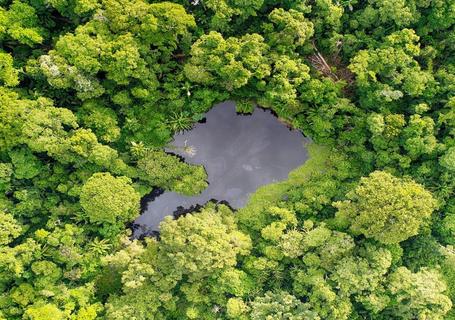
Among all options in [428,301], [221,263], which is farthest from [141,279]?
[428,301]

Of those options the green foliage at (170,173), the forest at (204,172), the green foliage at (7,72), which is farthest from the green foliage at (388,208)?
the green foliage at (7,72)

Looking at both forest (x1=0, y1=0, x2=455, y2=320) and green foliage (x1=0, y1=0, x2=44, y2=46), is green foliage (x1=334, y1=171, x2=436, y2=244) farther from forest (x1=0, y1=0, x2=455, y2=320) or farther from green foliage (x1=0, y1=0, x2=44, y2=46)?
green foliage (x1=0, y1=0, x2=44, y2=46)

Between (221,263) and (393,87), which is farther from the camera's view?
(393,87)

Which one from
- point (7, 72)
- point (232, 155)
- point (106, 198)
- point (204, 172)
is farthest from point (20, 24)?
point (232, 155)

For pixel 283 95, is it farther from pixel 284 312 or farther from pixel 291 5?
pixel 284 312

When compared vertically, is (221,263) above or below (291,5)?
below

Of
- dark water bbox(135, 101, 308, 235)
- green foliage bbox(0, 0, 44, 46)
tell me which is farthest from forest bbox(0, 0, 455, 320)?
dark water bbox(135, 101, 308, 235)
